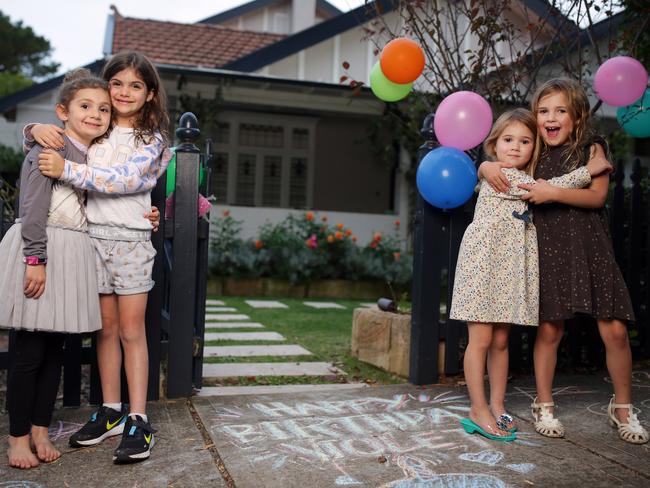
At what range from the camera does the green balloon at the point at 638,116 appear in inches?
139

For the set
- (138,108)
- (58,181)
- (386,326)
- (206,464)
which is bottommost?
(206,464)

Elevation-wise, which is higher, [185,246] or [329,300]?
[185,246]

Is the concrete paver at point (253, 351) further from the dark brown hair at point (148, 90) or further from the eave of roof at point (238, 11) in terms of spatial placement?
the eave of roof at point (238, 11)

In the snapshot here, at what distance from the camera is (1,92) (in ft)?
91.0

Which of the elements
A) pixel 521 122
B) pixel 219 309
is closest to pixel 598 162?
pixel 521 122

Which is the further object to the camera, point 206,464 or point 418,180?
point 418,180

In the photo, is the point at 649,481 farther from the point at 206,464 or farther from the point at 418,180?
the point at 418,180

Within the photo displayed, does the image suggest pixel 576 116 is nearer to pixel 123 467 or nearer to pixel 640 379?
pixel 640 379

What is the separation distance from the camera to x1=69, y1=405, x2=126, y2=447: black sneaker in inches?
95.1

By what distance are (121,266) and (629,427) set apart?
7.06ft

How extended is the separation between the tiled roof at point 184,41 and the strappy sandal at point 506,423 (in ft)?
33.1

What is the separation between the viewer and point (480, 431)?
8.44 ft

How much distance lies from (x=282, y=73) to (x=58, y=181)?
337 inches

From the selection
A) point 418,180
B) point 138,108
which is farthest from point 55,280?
point 418,180
